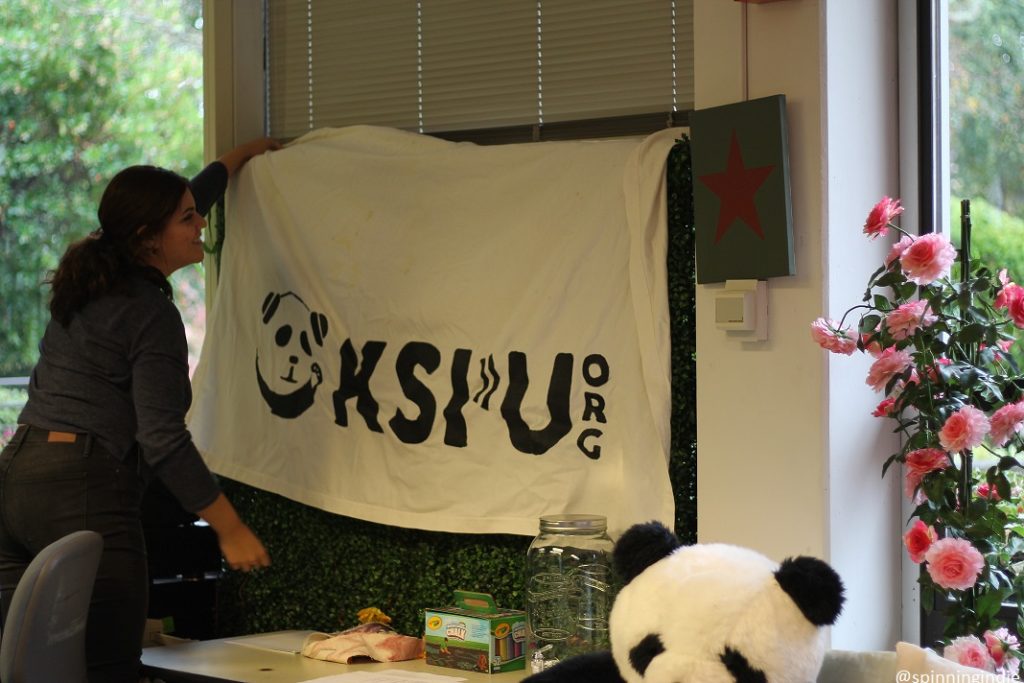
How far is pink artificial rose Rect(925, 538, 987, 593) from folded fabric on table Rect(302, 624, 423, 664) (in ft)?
4.13

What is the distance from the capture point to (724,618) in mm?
1788

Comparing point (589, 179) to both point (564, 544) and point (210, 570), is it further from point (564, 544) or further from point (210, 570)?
point (210, 570)

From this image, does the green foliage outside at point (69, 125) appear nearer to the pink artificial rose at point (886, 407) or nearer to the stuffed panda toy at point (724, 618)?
the pink artificial rose at point (886, 407)

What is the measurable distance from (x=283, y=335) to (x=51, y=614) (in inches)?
46.6

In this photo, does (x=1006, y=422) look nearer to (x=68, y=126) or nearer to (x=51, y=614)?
(x=51, y=614)

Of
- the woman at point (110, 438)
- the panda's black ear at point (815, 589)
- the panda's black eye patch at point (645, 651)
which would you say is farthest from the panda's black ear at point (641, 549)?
the woman at point (110, 438)

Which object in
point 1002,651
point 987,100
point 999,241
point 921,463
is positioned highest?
point 987,100

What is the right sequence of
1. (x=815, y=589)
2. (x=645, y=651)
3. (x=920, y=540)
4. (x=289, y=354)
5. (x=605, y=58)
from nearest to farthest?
(x=815, y=589) < (x=645, y=651) < (x=920, y=540) < (x=605, y=58) < (x=289, y=354)

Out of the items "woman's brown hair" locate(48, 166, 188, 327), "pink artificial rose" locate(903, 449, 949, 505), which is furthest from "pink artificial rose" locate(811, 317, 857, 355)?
"woman's brown hair" locate(48, 166, 188, 327)

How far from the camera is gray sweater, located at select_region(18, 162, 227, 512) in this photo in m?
2.55

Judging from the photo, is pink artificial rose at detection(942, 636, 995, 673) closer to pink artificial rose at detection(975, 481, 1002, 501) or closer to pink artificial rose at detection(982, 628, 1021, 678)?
pink artificial rose at detection(982, 628, 1021, 678)

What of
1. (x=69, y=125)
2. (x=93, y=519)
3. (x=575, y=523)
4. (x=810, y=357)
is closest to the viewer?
(x=810, y=357)

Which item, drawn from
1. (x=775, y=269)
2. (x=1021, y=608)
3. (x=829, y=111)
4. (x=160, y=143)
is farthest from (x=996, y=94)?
(x=160, y=143)

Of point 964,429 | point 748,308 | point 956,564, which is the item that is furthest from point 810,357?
point 956,564
